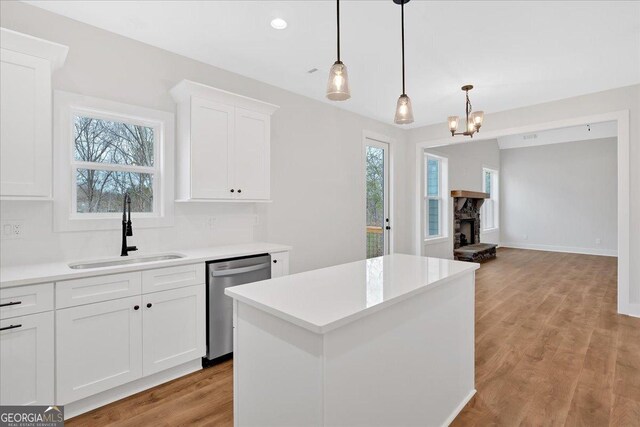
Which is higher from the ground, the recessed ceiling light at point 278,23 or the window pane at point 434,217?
the recessed ceiling light at point 278,23

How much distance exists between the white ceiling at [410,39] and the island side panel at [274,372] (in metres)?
2.15

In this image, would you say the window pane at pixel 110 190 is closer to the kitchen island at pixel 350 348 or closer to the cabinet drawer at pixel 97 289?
the cabinet drawer at pixel 97 289

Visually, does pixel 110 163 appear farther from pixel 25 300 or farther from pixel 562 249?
pixel 562 249

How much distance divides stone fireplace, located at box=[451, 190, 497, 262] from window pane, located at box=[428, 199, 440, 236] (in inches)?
17.8

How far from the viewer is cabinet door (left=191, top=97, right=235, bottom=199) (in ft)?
9.16

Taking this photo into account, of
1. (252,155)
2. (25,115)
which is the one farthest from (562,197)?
(25,115)

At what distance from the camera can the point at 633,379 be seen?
2453mm

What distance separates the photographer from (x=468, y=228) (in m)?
8.07

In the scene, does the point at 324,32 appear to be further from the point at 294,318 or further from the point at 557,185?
the point at 557,185

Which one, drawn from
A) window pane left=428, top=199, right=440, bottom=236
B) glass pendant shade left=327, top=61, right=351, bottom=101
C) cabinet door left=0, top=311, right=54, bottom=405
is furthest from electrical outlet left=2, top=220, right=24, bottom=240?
window pane left=428, top=199, right=440, bottom=236

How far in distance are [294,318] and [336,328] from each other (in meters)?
0.16

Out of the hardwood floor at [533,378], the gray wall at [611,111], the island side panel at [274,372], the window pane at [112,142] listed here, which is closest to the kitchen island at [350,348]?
the island side panel at [274,372]

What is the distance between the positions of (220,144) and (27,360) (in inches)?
77.0

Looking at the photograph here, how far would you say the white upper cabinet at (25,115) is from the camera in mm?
1938
